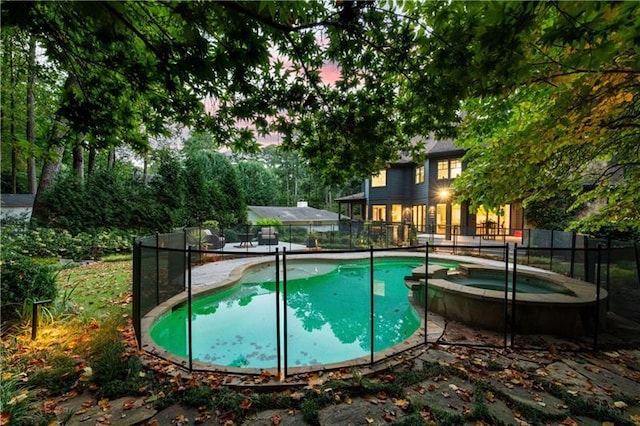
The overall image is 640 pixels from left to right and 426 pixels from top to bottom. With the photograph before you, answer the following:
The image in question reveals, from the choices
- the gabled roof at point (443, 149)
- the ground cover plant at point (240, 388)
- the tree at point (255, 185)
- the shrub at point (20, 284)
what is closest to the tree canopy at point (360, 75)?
the shrub at point (20, 284)

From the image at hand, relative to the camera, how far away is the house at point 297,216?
27188 mm

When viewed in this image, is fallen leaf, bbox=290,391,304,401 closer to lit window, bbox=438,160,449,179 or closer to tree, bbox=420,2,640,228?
tree, bbox=420,2,640,228

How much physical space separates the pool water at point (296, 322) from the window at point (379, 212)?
12.1 metres

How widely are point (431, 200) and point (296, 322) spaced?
50.7ft

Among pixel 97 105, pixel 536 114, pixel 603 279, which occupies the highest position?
pixel 536 114

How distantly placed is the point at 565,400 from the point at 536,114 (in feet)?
15.9

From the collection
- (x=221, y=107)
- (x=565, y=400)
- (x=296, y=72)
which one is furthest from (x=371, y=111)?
(x=565, y=400)

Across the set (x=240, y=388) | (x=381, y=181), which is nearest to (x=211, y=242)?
(x=240, y=388)

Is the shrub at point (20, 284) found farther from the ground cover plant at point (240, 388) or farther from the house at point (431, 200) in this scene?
the house at point (431, 200)

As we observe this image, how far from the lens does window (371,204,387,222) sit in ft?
73.4

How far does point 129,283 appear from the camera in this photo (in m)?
7.53

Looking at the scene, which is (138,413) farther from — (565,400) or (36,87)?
(36,87)

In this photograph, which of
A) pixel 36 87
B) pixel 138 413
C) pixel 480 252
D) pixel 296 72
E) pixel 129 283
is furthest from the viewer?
pixel 36 87

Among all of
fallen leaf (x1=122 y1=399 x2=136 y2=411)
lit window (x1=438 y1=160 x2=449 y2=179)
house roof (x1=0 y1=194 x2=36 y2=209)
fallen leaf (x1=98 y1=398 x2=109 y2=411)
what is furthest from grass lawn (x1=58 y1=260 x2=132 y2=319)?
lit window (x1=438 y1=160 x2=449 y2=179)
